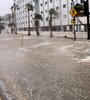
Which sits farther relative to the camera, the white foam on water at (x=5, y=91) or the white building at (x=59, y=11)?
the white building at (x=59, y=11)

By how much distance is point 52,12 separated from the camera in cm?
6475

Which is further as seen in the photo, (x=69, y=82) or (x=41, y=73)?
(x=41, y=73)

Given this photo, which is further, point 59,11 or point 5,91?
point 59,11

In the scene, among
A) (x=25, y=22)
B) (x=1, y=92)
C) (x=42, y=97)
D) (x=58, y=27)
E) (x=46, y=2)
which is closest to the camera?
(x=42, y=97)

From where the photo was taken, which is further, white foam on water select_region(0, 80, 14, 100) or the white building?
the white building

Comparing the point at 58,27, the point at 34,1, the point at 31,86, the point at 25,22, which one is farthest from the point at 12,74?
the point at 25,22

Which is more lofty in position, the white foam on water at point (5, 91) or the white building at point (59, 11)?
the white building at point (59, 11)

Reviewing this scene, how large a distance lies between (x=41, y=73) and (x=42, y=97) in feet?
15.8

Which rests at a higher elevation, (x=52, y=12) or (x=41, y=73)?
(x=52, y=12)

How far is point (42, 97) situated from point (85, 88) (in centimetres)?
176

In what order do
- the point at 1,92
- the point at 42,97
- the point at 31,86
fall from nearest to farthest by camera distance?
the point at 42,97 → the point at 1,92 → the point at 31,86

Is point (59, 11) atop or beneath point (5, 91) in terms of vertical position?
atop

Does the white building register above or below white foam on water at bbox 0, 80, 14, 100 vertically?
above

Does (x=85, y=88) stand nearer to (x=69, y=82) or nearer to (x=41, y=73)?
(x=69, y=82)
